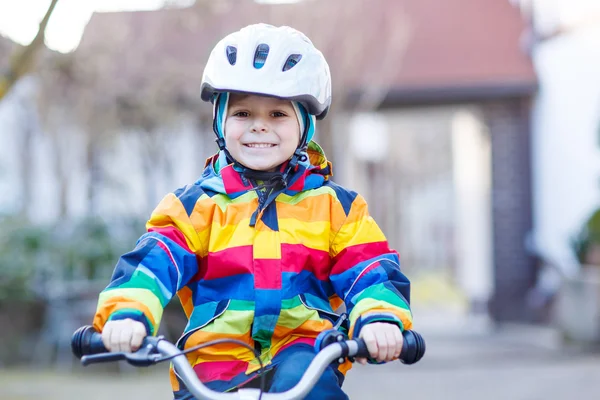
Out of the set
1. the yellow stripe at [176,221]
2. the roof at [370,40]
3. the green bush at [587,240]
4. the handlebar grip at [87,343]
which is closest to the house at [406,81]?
the roof at [370,40]

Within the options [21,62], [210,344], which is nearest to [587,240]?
[21,62]

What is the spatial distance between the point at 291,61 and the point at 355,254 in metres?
0.62

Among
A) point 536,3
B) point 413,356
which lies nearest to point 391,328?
point 413,356

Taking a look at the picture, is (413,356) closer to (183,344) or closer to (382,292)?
(382,292)

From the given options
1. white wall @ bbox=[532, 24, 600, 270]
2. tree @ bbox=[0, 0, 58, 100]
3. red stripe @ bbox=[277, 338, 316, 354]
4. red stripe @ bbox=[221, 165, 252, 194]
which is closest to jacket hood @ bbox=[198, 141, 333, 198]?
red stripe @ bbox=[221, 165, 252, 194]

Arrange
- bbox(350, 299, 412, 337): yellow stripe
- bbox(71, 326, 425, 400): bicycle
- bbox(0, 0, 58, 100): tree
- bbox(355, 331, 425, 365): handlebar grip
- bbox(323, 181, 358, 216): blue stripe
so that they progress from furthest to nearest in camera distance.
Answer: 1. bbox(0, 0, 58, 100): tree
2. bbox(323, 181, 358, 216): blue stripe
3. bbox(350, 299, 412, 337): yellow stripe
4. bbox(355, 331, 425, 365): handlebar grip
5. bbox(71, 326, 425, 400): bicycle

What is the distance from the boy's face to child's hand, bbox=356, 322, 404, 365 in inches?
26.6

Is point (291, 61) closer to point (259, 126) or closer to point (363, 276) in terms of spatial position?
point (259, 126)

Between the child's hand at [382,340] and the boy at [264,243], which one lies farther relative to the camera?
the boy at [264,243]

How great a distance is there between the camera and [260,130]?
3.06 meters

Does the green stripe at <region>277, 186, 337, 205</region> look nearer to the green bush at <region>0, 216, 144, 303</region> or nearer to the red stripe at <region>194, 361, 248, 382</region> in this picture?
the red stripe at <region>194, 361, 248, 382</region>

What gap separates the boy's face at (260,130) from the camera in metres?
3.06

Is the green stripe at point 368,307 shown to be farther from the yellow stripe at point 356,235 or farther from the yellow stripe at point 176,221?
the yellow stripe at point 176,221

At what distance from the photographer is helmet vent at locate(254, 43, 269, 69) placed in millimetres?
2984
